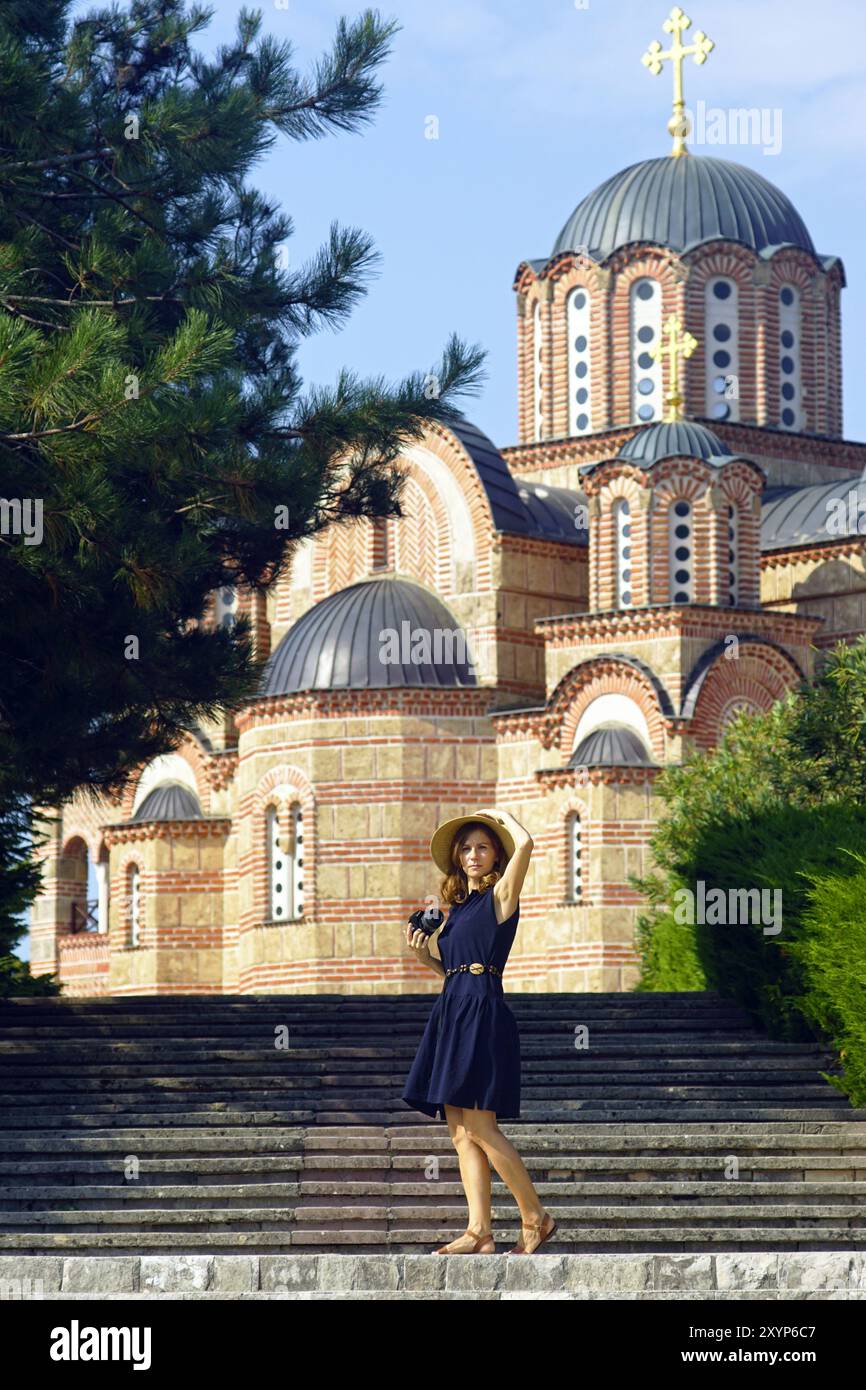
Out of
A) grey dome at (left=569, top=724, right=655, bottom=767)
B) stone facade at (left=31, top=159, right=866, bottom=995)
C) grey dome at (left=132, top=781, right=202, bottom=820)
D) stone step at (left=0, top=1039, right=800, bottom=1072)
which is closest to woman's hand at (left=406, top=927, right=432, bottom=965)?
stone step at (left=0, top=1039, right=800, bottom=1072)

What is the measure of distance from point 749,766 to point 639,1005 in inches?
374

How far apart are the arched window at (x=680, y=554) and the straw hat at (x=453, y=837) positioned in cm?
2221

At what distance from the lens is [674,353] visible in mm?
37125

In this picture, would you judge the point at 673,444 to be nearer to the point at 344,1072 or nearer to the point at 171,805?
the point at 171,805

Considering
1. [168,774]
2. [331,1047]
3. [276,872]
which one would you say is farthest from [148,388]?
[168,774]

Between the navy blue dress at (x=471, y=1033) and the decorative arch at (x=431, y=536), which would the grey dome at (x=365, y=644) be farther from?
the navy blue dress at (x=471, y=1033)

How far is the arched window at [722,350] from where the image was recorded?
1572 inches

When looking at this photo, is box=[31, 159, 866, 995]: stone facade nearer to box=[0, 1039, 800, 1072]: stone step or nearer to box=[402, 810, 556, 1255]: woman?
box=[0, 1039, 800, 1072]: stone step

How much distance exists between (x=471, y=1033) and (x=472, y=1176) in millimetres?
635

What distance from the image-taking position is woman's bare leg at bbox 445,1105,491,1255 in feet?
39.0

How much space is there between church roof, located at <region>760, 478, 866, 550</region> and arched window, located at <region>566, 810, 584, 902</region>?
5717 mm

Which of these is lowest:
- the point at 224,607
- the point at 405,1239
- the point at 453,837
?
the point at 405,1239

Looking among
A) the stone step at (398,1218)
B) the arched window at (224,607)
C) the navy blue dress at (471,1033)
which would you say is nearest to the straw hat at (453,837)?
the navy blue dress at (471,1033)
